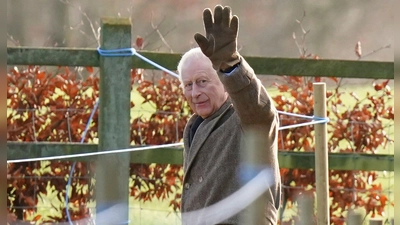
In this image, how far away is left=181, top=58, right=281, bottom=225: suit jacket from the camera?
2.38 metres

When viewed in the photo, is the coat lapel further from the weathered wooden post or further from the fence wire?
the fence wire

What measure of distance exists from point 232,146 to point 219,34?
0.62m

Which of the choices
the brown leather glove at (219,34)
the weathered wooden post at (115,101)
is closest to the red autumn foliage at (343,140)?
the weathered wooden post at (115,101)

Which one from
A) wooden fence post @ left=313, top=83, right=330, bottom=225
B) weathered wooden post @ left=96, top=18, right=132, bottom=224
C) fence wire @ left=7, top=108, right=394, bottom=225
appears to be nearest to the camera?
wooden fence post @ left=313, top=83, right=330, bottom=225

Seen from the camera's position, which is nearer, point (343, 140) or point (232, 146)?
point (232, 146)

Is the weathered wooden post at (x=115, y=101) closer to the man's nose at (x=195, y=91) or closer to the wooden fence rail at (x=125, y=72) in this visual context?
the wooden fence rail at (x=125, y=72)

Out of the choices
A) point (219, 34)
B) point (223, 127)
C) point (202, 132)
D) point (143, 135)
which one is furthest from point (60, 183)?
point (219, 34)

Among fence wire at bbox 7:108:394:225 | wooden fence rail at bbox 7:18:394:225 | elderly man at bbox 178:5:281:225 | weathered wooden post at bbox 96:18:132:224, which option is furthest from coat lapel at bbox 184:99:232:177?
fence wire at bbox 7:108:394:225

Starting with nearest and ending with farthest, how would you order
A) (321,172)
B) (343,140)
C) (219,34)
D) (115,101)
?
1. (219,34)
2. (321,172)
3. (115,101)
4. (343,140)

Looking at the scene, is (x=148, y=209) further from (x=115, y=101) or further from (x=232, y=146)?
(x=232, y=146)

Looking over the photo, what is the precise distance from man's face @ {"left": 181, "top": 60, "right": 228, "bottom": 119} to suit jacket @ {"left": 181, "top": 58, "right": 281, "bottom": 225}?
1.3 inches

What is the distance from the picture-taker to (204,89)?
287 cm

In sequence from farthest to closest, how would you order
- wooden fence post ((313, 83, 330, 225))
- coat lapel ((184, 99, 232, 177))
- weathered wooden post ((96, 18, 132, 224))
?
weathered wooden post ((96, 18, 132, 224)) < wooden fence post ((313, 83, 330, 225)) < coat lapel ((184, 99, 232, 177))

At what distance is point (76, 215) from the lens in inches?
186
